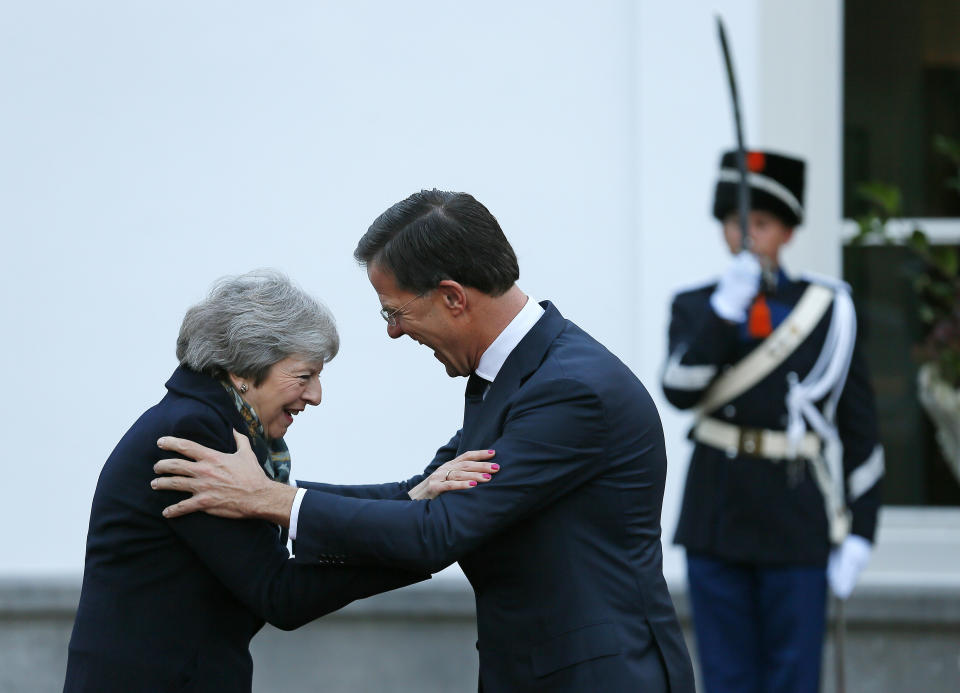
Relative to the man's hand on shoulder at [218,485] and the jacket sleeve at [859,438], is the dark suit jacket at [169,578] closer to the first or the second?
the man's hand on shoulder at [218,485]

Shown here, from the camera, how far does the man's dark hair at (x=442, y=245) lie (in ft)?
7.27

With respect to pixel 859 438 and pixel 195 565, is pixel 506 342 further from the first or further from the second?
pixel 859 438

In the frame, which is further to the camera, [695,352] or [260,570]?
[695,352]

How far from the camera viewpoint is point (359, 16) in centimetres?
470

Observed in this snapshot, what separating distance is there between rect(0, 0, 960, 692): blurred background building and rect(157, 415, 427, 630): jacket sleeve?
233 cm

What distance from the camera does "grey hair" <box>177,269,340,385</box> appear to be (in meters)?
2.30

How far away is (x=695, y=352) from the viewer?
372 centimetres

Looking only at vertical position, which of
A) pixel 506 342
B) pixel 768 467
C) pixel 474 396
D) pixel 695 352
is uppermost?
pixel 506 342

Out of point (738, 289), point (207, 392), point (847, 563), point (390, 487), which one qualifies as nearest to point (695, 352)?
point (738, 289)

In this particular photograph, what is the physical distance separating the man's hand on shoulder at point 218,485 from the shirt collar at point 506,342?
397 millimetres

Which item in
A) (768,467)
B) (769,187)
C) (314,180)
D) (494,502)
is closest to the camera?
(494,502)

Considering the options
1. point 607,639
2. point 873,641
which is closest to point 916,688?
point 873,641

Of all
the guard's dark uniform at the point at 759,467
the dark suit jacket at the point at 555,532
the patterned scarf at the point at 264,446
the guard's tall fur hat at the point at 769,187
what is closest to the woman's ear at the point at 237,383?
the patterned scarf at the point at 264,446

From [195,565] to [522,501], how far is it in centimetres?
57
